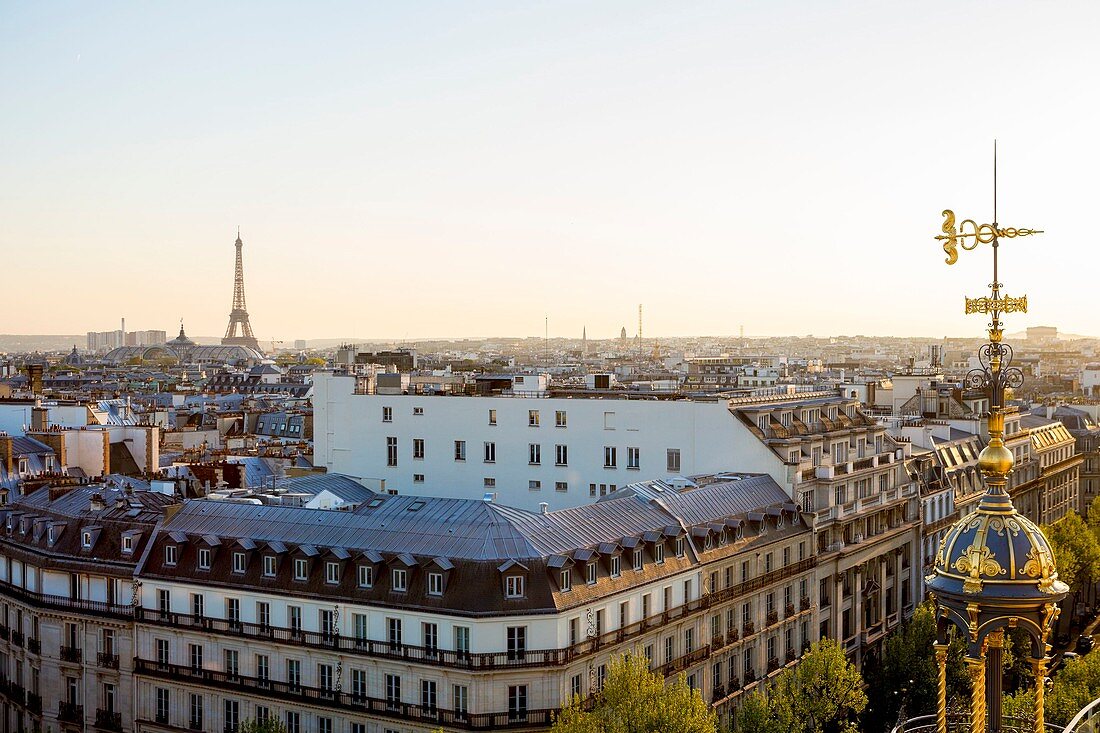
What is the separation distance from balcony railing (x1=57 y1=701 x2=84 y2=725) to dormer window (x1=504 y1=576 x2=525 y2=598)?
22290mm

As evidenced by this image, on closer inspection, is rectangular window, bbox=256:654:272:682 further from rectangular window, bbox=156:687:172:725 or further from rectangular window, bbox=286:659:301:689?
rectangular window, bbox=156:687:172:725

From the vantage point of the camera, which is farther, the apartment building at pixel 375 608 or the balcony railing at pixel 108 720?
the balcony railing at pixel 108 720

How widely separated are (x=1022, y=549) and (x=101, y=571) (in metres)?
48.1

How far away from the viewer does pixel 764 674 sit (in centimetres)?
6194

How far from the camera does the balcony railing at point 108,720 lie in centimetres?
5469

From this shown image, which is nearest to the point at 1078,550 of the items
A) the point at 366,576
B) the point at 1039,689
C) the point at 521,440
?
the point at 521,440

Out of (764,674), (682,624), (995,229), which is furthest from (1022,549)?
(764,674)

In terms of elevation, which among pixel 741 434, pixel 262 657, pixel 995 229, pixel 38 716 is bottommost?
pixel 38 716

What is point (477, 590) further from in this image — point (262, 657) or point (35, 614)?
point (35, 614)

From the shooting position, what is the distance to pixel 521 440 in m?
74.2

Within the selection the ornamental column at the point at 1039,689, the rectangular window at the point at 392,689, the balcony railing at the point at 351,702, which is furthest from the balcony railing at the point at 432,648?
the ornamental column at the point at 1039,689

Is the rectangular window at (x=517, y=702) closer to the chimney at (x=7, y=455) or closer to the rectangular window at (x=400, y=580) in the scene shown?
the rectangular window at (x=400, y=580)

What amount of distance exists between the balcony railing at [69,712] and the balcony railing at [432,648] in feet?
18.2

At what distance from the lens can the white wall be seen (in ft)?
227
